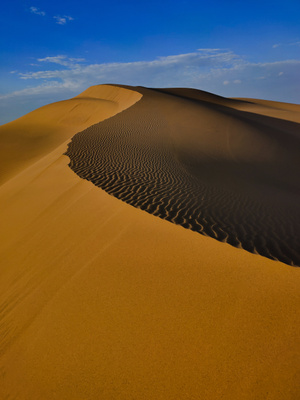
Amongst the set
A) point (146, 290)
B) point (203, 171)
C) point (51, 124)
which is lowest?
point (51, 124)

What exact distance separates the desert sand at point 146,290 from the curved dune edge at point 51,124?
9.15m

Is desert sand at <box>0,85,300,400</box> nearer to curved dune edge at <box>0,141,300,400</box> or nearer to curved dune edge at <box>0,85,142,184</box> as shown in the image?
curved dune edge at <box>0,141,300,400</box>

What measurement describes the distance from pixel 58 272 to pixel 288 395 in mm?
3131

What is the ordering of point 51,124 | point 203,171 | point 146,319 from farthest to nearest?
point 51,124 → point 203,171 → point 146,319

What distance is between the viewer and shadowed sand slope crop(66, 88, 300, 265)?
5065 millimetres

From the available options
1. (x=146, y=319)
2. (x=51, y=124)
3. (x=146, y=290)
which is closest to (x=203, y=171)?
(x=146, y=290)

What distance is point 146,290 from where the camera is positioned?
11.4 feet

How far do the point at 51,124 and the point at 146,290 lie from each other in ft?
80.7

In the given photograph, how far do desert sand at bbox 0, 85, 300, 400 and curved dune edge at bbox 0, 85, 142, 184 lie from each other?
360 inches

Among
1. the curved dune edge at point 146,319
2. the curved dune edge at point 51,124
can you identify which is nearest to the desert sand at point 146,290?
the curved dune edge at point 146,319

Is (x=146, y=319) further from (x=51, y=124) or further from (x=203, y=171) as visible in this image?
(x=51, y=124)

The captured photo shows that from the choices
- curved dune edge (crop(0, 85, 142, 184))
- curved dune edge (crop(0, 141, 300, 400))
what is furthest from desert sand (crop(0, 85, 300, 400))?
curved dune edge (crop(0, 85, 142, 184))

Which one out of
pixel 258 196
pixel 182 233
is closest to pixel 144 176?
pixel 258 196

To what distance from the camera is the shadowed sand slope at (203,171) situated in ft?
16.6
